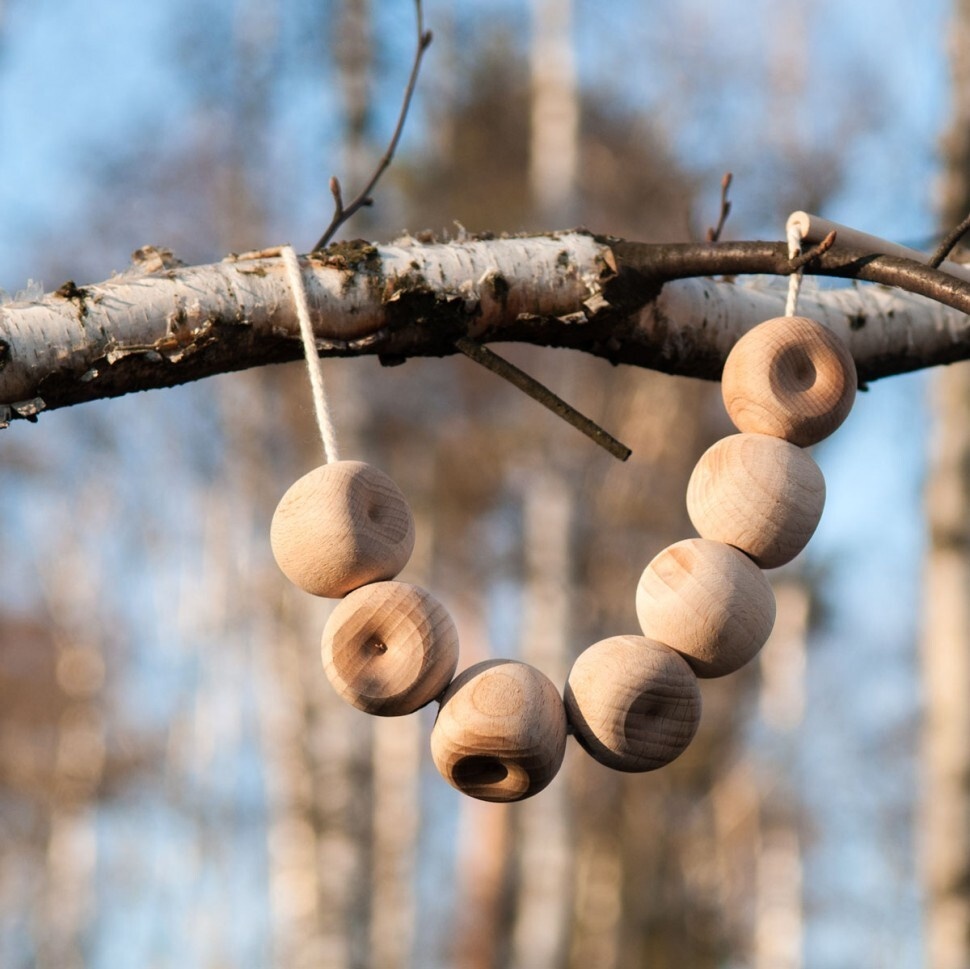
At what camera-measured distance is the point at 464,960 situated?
1180 centimetres

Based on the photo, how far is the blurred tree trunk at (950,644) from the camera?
3.78 m

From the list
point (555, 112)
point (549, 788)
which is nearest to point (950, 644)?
point (549, 788)

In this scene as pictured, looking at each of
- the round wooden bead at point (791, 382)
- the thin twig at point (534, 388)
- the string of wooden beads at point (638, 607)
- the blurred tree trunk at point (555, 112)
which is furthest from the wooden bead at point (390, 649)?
the blurred tree trunk at point (555, 112)

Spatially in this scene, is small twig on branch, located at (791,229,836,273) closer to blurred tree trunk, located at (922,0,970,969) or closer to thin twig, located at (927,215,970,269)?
thin twig, located at (927,215,970,269)

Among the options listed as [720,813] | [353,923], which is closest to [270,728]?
[353,923]

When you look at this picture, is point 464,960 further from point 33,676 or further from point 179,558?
point 33,676

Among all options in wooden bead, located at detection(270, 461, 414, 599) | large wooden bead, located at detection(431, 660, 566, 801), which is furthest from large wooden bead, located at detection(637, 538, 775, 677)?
wooden bead, located at detection(270, 461, 414, 599)

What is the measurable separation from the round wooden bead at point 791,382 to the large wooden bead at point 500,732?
0.36 m

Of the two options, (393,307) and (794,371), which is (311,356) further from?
(794,371)

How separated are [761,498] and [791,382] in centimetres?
14

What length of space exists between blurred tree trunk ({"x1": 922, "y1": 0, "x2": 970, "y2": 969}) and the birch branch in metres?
2.93

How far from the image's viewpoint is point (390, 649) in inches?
43.4

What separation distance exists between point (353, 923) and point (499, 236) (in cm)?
426

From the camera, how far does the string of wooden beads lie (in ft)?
3.55
